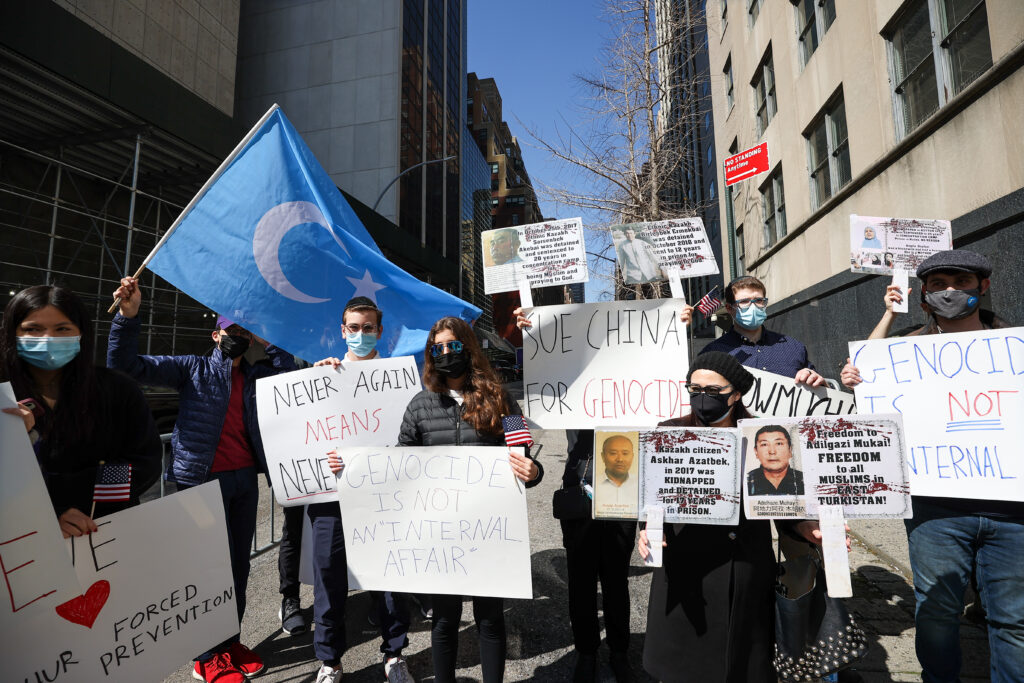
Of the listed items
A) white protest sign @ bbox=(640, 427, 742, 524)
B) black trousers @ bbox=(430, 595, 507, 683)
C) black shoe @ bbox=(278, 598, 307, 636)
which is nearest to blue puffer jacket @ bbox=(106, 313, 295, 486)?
black shoe @ bbox=(278, 598, 307, 636)

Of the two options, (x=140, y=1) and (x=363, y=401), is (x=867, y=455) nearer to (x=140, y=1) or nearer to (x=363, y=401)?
(x=363, y=401)

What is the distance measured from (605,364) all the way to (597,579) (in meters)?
1.24

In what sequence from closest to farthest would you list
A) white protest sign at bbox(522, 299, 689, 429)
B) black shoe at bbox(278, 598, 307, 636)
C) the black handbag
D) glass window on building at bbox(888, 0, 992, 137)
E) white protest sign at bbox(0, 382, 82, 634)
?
1. white protest sign at bbox(0, 382, 82, 634)
2. the black handbag
3. white protest sign at bbox(522, 299, 689, 429)
4. black shoe at bbox(278, 598, 307, 636)
5. glass window on building at bbox(888, 0, 992, 137)

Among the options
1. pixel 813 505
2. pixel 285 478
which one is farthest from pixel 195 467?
pixel 813 505

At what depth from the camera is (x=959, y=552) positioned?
222 centimetres

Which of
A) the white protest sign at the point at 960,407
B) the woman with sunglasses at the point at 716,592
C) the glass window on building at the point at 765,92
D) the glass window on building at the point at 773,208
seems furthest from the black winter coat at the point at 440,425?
the glass window on building at the point at 765,92

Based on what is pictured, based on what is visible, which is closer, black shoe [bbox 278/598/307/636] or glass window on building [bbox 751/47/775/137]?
black shoe [bbox 278/598/307/636]

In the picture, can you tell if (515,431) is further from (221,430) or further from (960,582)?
(960,582)

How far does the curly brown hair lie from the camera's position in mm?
2596

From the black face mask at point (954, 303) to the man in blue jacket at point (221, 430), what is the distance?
378cm

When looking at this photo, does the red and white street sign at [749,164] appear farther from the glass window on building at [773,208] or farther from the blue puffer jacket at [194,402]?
the blue puffer jacket at [194,402]

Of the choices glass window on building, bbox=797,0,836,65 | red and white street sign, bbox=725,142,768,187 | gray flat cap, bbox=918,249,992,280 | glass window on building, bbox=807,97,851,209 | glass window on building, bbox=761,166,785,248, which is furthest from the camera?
glass window on building, bbox=761,166,785,248

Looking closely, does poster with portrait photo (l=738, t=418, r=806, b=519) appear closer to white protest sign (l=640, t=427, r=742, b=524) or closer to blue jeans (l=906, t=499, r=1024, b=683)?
white protest sign (l=640, t=427, r=742, b=524)

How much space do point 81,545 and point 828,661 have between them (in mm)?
2861
